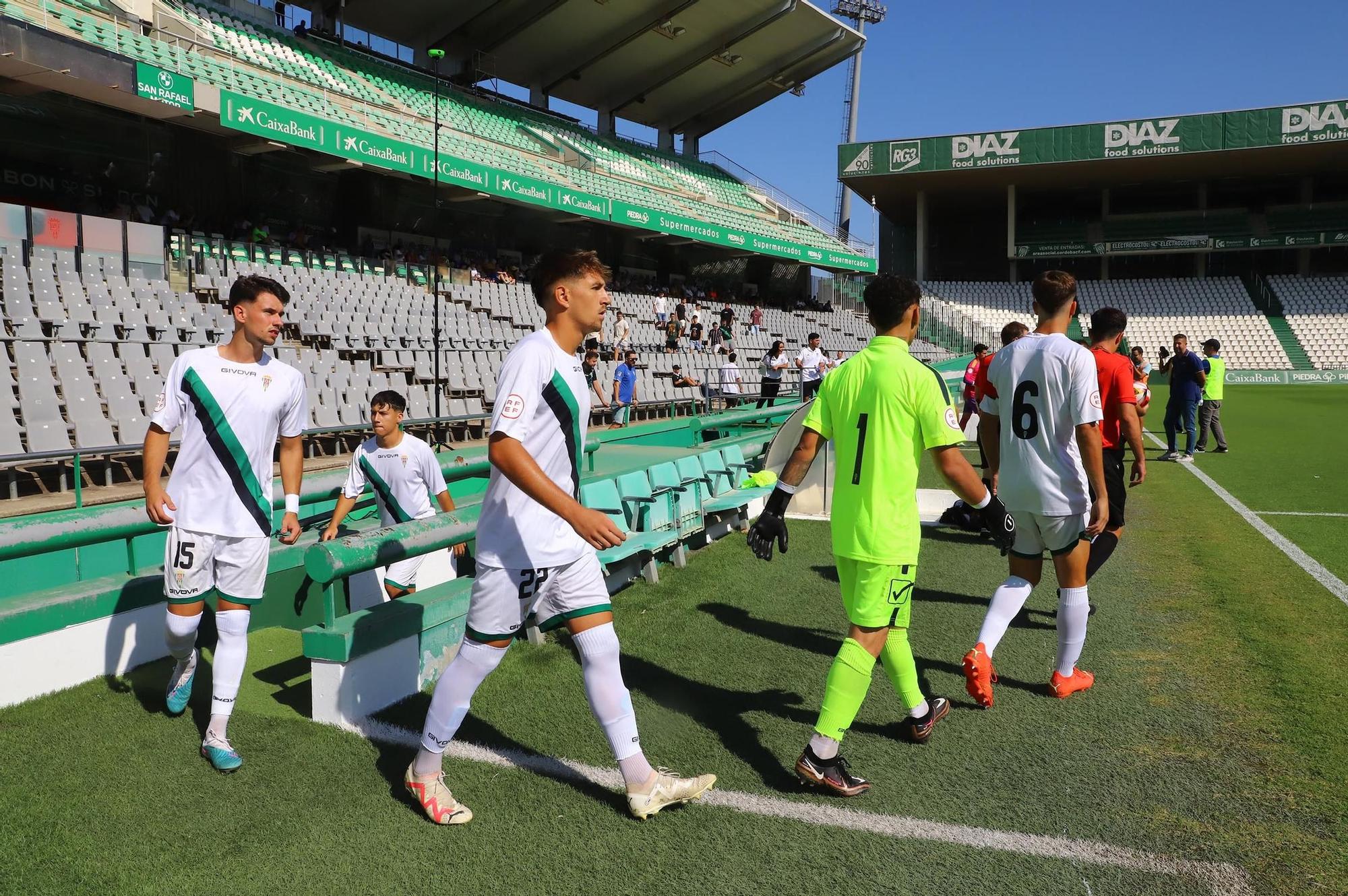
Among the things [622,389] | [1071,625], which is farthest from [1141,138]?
[1071,625]

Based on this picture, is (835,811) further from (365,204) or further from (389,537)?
(365,204)

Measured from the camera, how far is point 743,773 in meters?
3.41

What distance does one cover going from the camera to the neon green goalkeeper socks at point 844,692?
321cm

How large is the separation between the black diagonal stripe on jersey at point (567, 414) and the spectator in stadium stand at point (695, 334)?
20.3 meters

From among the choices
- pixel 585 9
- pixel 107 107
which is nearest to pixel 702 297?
pixel 585 9

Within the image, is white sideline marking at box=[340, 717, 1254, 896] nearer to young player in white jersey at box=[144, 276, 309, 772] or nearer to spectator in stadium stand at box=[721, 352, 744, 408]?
young player in white jersey at box=[144, 276, 309, 772]

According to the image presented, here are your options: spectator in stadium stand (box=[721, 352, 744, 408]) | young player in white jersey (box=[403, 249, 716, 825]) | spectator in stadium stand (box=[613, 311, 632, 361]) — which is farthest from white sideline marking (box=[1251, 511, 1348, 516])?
spectator in stadium stand (box=[613, 311, 632, 361])

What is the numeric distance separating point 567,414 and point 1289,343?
48139 mm

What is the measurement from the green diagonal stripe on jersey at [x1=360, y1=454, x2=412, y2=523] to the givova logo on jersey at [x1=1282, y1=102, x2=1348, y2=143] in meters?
44.8

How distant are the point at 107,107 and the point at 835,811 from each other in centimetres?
2137

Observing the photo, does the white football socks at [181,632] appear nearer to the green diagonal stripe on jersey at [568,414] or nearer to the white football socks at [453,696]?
the white football socks at [453,696]

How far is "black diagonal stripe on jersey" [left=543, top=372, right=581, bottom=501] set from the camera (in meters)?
2.95

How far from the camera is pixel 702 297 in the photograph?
3388 centimetres

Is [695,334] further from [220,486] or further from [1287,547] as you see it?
[220,486]
